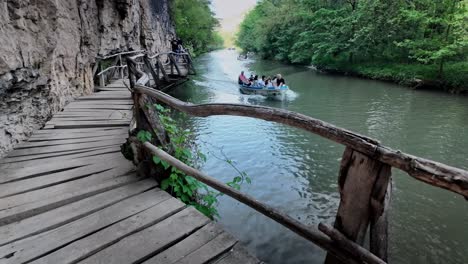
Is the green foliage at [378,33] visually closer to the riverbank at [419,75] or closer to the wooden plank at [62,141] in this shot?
the riverbank at [419,75]

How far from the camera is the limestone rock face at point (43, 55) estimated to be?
4.22m

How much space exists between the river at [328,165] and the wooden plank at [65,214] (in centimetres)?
176

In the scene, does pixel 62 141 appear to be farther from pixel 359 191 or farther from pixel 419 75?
pixel 419 75

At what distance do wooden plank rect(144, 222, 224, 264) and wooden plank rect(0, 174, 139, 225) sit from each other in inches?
50.3

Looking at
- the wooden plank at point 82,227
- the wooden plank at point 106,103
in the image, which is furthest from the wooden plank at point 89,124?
the wooden plank at point 82,227

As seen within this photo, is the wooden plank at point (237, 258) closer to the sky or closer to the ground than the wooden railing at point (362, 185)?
closer to the ground

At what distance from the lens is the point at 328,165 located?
7.49 metres

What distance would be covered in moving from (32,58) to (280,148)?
6.32 metres

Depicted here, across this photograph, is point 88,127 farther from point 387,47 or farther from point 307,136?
point 387,47

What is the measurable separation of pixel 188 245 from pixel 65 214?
129 centimetres

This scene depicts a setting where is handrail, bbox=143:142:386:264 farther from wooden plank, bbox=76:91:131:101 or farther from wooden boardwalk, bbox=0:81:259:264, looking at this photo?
wooden plank, bbox=76:91:131:101

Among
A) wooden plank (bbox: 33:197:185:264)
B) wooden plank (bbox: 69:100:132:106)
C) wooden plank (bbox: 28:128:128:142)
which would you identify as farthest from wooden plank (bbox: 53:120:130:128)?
wooden plank (bbox: 33:197:185:264)

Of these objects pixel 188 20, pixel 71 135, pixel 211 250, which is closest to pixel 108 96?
pixel 71 135

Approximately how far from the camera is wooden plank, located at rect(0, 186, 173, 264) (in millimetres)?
2263
